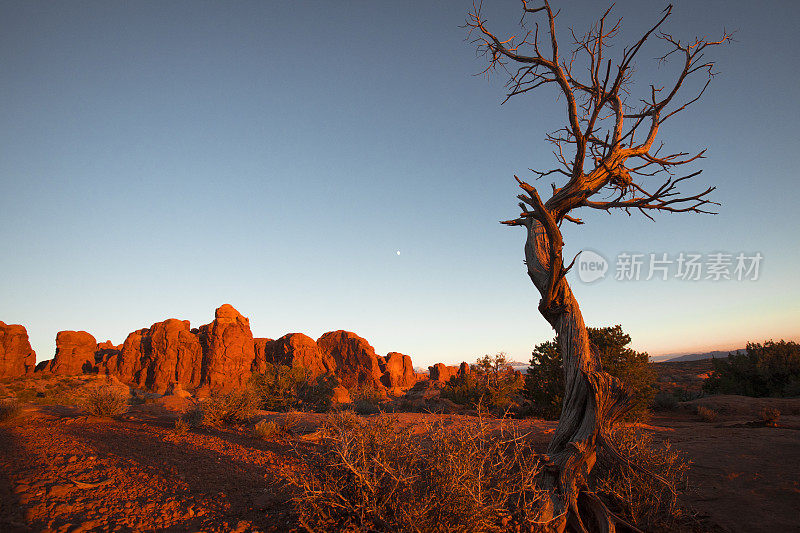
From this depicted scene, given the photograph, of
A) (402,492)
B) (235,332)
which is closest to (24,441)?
(402,492)

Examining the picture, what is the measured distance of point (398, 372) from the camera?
75.4m

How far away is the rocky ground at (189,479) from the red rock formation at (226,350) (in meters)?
50.3

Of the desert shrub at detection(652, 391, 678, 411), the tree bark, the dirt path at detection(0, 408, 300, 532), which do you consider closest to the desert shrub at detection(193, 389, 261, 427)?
the dirt path at detection(0, 408, 300, 532)

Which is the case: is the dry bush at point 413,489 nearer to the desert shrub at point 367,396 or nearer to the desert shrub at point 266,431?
the desert shrub at point 266,431

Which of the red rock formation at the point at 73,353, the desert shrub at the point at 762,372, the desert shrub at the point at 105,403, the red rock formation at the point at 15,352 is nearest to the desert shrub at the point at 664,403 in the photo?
the desert shrub at the point at 762,372

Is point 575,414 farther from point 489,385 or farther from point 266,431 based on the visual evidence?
point 489,385

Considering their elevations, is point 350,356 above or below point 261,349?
below

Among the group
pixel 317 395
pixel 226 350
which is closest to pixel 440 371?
pixel 226 350

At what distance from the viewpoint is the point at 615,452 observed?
4391mm

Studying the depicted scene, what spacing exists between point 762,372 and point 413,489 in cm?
2522

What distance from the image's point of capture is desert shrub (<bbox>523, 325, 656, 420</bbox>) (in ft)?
45.6

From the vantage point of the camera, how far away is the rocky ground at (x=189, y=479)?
3.87 metres

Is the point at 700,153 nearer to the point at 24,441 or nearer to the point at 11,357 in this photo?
the point at 24,441

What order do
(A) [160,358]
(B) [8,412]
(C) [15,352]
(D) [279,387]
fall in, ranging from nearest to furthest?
(B) [8,412] → (D) [279,387] → (C) [15,352] → (A) [160,358]
